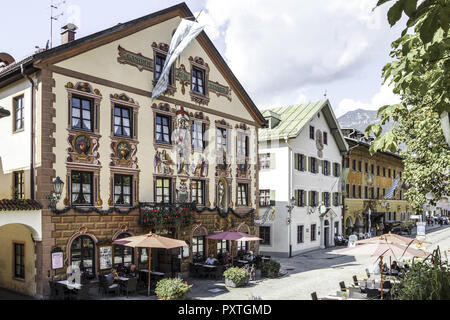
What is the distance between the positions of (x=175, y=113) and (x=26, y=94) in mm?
7530

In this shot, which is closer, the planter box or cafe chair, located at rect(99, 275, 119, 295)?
cafe chair, located at rect(99, 275, 119, 295)

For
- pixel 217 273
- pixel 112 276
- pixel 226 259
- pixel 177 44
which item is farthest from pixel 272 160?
pixel 112 276

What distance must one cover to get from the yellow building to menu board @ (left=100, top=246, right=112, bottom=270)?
26486 millimetres

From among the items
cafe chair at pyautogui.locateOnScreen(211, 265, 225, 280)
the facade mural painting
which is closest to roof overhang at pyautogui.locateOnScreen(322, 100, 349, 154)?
the facade mural painting

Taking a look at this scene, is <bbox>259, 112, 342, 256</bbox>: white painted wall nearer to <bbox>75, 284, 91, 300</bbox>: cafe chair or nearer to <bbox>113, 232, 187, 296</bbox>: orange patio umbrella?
<bbox>113, 232, 187, 296</bbox>: orange patio umbrella

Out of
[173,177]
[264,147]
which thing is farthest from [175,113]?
[264,147]

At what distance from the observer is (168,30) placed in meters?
22.4

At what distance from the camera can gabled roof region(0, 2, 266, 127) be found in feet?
54.4

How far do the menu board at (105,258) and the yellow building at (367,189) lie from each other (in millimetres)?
26486

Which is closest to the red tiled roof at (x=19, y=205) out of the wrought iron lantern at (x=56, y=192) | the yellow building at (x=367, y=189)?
the wrought iron lantern at (x=56, y=192)

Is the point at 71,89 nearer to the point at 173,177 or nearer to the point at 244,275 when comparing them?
the point at 173,177

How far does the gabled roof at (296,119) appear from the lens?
3400cm

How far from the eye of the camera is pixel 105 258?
1822 cm

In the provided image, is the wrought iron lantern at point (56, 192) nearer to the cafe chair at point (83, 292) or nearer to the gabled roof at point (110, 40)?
the cafe chair at point (83, 292)
